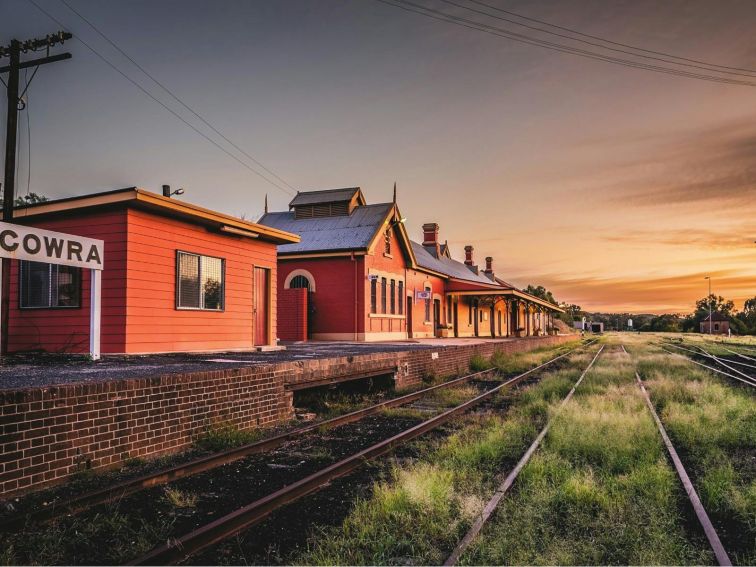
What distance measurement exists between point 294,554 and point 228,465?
285 centimetres

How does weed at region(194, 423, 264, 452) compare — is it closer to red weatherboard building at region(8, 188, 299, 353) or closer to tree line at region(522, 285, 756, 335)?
red weatherboard building at region(8, 188, 299, 353)

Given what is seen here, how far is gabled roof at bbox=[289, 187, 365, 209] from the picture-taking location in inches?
1063

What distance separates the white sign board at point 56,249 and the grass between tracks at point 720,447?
404 inches

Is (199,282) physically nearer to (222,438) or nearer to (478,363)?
(222,438)

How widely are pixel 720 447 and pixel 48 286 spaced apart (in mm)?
14458

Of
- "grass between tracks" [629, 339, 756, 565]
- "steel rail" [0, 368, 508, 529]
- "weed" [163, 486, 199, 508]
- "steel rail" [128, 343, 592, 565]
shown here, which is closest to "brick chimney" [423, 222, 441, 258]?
"grass between tracks" [629, 339, 756, 565]

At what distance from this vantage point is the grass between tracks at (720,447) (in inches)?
186

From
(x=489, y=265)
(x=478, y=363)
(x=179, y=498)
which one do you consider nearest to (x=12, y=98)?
(x=179, y=498)

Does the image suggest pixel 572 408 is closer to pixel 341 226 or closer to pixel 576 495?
pixel 576 495

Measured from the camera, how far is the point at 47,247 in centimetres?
968

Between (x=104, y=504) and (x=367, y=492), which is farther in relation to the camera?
(x=367, y=492)

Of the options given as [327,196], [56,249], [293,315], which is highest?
[327,196]

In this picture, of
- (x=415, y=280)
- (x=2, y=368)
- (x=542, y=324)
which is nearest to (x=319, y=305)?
(x=415, y=280)

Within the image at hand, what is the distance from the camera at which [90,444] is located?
594 centimetres
